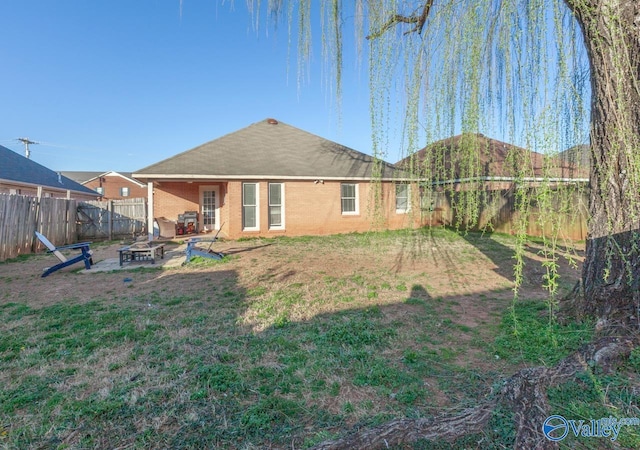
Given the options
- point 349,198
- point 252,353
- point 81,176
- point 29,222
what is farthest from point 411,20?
point 81,176

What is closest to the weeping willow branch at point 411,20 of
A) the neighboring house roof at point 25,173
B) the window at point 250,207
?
the window at point 250,207

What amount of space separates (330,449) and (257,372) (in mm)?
1366

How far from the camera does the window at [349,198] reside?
44.5ft

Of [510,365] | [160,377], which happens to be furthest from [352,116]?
[160,377]

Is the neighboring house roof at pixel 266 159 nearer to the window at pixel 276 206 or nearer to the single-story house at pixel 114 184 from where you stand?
the window at pixel 276 206

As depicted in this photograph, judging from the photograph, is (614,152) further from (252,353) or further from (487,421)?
(252,353)

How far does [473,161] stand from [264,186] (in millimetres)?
10381

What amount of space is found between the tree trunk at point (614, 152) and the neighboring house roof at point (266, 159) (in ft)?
33.3

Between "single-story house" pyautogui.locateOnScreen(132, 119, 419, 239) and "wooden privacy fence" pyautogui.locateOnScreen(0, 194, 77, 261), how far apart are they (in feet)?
10.2

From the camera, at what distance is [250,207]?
39.7 ft

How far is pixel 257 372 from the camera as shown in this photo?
2.76 metres

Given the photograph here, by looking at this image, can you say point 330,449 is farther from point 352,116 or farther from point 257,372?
point 352,116

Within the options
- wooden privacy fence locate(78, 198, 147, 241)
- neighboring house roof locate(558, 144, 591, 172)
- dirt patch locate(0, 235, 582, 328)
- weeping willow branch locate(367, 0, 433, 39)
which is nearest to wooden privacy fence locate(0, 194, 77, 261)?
dirt patch locate(0, 235, 582, 328)

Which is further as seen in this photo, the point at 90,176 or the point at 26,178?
the point at 90,176
